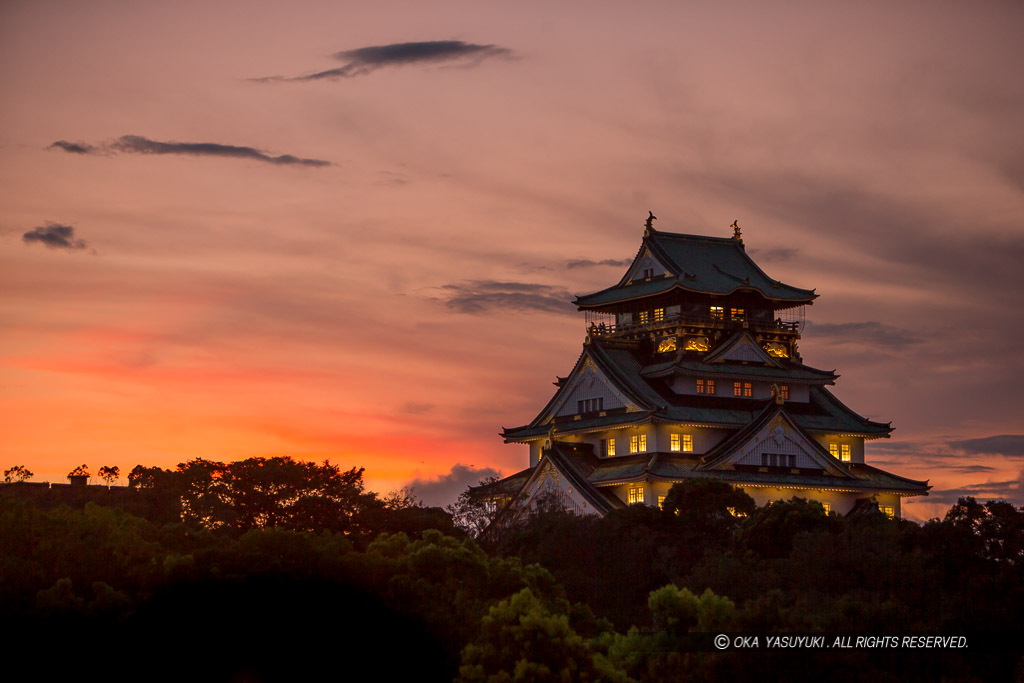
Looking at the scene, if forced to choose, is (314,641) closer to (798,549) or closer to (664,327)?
(798,549)

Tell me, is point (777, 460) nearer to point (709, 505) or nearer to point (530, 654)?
point (709, 505)

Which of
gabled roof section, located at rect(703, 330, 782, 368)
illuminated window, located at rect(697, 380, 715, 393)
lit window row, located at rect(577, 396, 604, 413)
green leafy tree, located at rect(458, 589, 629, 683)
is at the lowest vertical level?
green leafy tree, located at rect(458, 589, 629, 683)

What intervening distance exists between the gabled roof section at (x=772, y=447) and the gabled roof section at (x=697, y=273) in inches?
472

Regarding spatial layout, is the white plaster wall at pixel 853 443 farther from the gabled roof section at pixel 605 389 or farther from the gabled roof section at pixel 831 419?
the gabled roof section at pixel 605 389

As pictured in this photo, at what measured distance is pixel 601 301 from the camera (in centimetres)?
10756

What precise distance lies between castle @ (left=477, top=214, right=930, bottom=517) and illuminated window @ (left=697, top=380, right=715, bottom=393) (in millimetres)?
147

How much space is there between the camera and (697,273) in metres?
105

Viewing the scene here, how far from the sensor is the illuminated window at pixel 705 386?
100m

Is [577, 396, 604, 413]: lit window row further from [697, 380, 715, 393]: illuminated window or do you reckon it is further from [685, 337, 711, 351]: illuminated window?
[685, 337, 711, 351]: illuminated window

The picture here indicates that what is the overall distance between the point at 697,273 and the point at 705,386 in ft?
30.0

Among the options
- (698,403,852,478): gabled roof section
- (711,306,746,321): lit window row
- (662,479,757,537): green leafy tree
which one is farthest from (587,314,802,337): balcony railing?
(662,479,757,537): green leafy tree

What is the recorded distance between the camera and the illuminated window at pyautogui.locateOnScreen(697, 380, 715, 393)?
100 meters

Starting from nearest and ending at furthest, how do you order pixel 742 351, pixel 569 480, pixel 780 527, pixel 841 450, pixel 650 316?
1. pixel 780 527
2. pixel 569 480
3. pixel 742 351
4. pixel 841 450
5. pixel 650 316

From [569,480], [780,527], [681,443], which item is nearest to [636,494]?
[569,480]
